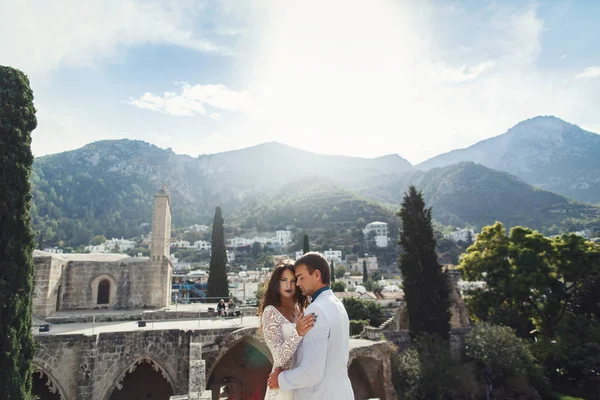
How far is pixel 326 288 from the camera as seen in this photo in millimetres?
3049

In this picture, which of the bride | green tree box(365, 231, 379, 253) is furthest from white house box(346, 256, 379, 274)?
the bride

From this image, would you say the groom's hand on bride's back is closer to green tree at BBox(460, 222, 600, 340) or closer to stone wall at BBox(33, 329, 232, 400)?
stone wall at BBox(33, 329, 232, 400)

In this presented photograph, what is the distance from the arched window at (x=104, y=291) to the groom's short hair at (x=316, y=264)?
21086 millimetres

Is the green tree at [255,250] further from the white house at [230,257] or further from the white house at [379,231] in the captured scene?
the white house at [379,231]

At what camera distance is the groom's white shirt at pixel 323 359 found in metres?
2.60

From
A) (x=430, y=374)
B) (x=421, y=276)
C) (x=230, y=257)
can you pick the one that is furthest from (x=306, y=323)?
(x=230, y=257)

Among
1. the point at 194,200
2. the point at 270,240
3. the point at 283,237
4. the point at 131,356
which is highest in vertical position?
the point at 194,200

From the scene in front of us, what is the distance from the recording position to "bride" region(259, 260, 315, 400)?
277 cm

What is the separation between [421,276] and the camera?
770 inches

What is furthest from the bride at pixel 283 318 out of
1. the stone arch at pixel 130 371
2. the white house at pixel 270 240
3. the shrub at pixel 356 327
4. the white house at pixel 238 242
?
the white house at pixel 238 242

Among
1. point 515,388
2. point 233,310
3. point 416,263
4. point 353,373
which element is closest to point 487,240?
point 416,263

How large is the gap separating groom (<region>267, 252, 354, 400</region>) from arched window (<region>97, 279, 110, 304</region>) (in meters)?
21.0

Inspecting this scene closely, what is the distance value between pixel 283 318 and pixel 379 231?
116391 mm

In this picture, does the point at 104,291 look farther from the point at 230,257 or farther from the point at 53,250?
the point at 53,250
